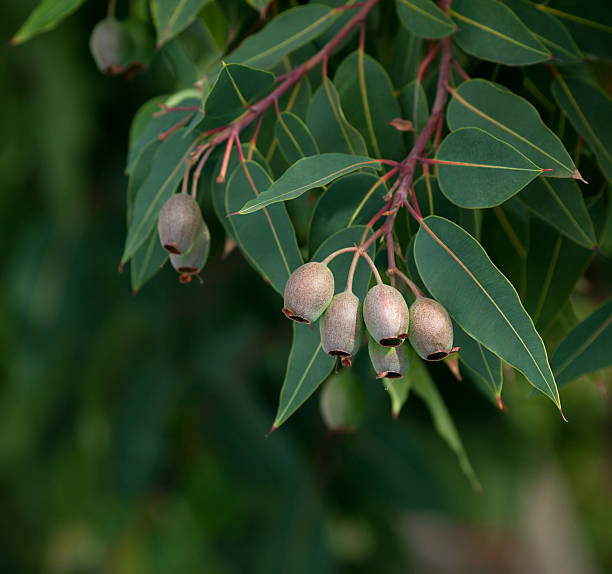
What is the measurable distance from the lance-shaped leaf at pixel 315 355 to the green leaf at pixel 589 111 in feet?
0.81

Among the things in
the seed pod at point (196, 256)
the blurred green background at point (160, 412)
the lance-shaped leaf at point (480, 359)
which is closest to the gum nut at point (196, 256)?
the seed pod at point (196, 256)

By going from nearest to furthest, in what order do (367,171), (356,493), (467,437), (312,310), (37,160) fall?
(312,310), (367,171), (467,437), (356,493), (37,160)

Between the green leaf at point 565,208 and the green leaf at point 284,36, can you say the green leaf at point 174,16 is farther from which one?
the green leaf at point 565,208

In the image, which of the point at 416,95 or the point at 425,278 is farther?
the point at 416,95

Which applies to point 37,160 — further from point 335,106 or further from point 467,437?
point 335,106

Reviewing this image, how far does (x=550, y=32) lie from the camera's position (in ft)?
2.11

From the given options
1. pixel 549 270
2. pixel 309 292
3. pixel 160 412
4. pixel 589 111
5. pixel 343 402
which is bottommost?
pixel 160 412

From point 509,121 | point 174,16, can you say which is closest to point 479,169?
point 509,121

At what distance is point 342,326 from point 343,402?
1.14 ft

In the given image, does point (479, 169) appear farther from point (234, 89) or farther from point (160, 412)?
point (160, 412)

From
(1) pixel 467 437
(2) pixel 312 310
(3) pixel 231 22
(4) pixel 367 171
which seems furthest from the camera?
(1) pixel 467 437

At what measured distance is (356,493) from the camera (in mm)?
1946

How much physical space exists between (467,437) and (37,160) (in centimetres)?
142

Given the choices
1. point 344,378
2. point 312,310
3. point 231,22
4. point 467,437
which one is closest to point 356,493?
point 467,437
